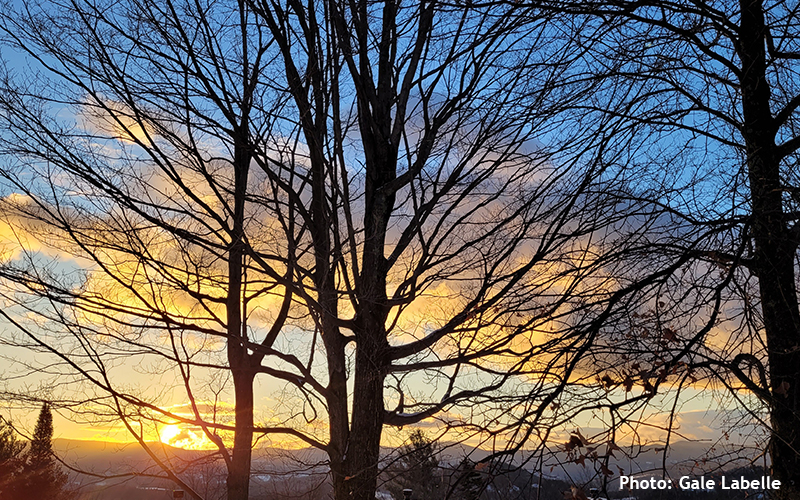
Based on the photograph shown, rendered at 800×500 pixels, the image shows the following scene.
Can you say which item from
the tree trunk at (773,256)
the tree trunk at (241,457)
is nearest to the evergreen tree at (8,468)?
the tree trunk at (241,457)

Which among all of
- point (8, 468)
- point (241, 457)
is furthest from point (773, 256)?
point (8, 468)

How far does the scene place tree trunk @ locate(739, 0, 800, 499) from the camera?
143 inches

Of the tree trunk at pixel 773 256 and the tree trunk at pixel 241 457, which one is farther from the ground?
the tree trunk at pixel 773 256

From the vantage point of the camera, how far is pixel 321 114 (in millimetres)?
4762

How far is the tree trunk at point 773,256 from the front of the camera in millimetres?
3631

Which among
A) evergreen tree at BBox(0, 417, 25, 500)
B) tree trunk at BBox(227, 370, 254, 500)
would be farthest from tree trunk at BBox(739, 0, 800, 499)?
evergreen tree at BBox(0, 417, 25, 500)

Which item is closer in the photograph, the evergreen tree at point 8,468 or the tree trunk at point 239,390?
the tree trunk at point 239,390

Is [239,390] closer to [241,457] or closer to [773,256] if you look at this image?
[241,457]

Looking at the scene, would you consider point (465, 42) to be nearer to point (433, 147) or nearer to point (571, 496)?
point (433, 147)

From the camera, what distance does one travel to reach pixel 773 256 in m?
3.89

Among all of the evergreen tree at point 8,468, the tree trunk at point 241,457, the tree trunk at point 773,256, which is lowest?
the evergreen tree at point 8,468

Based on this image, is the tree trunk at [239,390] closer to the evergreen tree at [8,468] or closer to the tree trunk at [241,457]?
the tree trunk at [241,457]

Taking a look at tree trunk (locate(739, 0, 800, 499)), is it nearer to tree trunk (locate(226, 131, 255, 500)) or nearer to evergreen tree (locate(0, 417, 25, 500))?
tree trunk (locate(226, 131, 255, 500))

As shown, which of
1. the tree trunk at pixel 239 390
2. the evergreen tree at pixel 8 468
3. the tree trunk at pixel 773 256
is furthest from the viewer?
the evergreen tree at pixel 8 468
